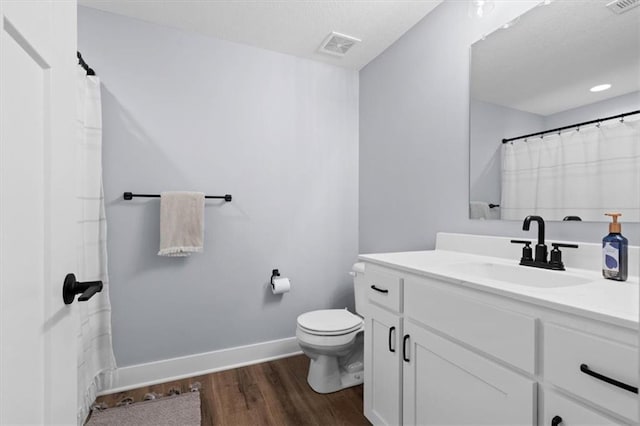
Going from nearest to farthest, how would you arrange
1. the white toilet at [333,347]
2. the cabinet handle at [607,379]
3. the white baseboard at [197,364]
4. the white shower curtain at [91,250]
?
the cabinet handle at [607,379], the white shower curtain at [91,250], the white toilet at [333,347], the white baseboard at [197,364]

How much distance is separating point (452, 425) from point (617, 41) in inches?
58.9

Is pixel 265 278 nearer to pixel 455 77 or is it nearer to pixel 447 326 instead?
pixel 447 326

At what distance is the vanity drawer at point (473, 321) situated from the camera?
806 mm

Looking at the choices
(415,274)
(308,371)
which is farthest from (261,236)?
(415,274)

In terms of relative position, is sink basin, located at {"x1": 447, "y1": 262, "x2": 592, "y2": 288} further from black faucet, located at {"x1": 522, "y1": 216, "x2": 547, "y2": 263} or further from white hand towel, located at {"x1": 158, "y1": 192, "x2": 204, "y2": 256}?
white hand towel, located at {"x1": 158, "y1": 192, "x2": 204, "y2": 256}

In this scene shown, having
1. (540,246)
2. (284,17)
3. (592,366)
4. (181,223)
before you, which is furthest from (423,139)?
(181,223)

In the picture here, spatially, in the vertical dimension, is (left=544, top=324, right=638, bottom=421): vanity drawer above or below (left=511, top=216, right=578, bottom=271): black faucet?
below

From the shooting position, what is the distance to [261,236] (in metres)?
2.26

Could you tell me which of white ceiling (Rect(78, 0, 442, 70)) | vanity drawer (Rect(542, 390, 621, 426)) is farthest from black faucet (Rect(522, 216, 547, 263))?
white ceiling (Rect(78, 0, 442, 70))

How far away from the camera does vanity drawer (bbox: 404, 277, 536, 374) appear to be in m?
0.81

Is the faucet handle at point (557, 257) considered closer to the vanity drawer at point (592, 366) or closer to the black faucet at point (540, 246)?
the black faucet at point (540, 246)

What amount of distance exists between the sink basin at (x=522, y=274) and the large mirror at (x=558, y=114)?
294 millimetres

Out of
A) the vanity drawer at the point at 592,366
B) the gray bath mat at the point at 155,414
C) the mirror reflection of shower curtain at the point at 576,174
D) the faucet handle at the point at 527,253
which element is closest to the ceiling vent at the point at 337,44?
the mirror reflection of shower curtain at the point at 576,174

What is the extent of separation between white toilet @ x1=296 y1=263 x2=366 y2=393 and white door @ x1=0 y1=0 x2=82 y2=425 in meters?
1.21
